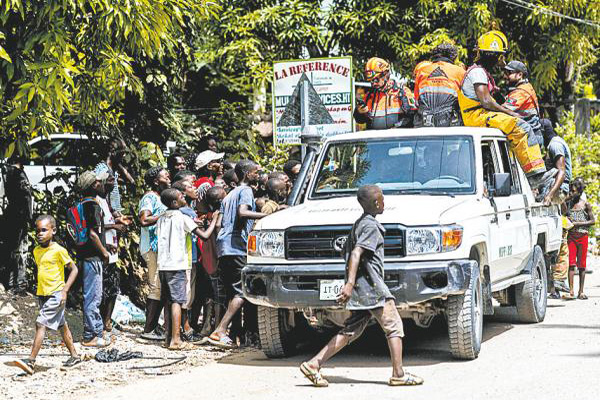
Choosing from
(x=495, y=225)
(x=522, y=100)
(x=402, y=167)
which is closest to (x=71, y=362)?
(x=402, y=167)

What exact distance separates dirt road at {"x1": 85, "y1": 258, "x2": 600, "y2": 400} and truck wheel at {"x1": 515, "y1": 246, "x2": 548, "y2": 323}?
0.39 m

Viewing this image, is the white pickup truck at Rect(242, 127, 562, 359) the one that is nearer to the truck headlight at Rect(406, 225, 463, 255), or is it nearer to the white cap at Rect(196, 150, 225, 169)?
the truck headlight at Rect(406, 225, 463, 255)

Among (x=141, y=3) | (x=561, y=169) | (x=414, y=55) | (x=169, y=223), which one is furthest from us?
(x=414, y=55)

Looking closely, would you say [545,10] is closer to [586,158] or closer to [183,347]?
[586,158]

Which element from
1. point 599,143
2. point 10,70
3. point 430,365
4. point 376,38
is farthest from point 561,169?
point 599,143

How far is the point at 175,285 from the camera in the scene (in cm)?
977

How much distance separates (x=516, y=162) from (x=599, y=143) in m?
12.7

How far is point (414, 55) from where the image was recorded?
19.9 meters

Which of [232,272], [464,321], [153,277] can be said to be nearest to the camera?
[464,321]

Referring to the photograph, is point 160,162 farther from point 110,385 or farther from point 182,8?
point 110,385

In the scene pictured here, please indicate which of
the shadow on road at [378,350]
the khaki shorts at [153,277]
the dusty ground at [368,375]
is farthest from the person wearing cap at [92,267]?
the shadow on road at [378,350]

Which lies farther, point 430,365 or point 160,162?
point 160,162

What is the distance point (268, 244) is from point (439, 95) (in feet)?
11.3

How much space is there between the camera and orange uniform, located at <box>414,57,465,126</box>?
11.1 m
